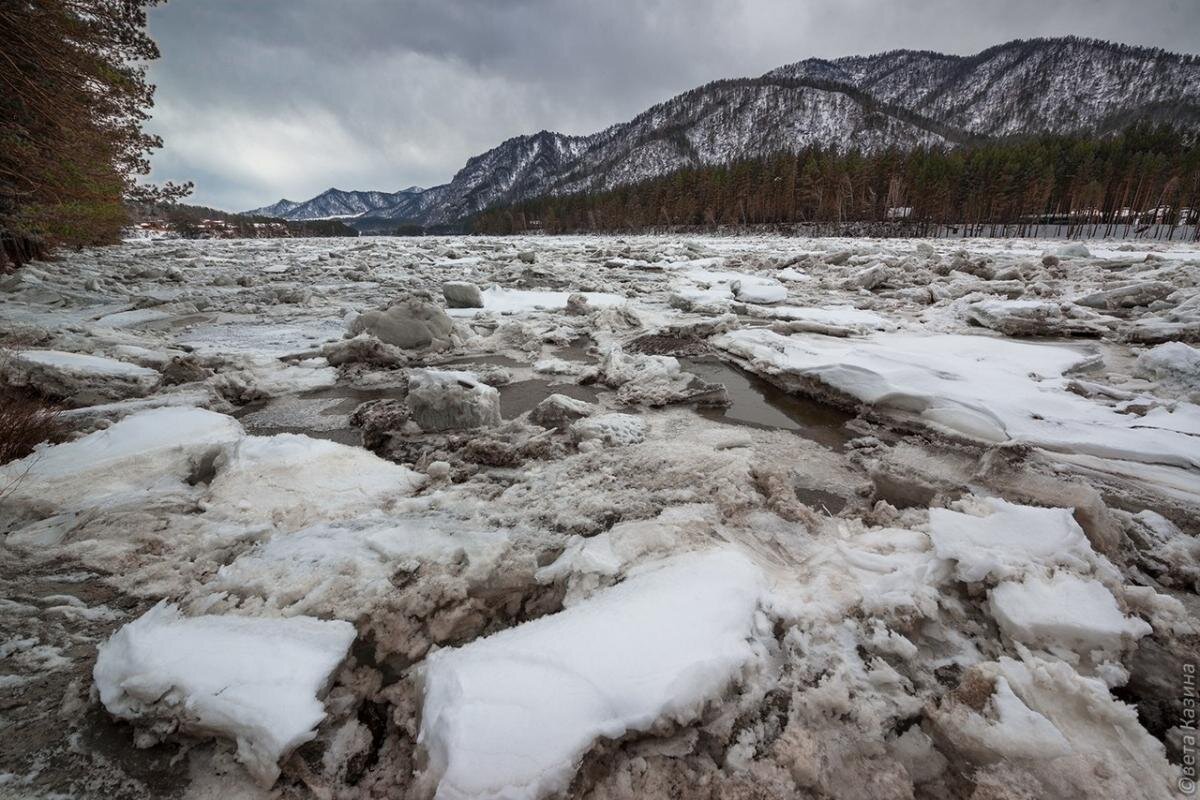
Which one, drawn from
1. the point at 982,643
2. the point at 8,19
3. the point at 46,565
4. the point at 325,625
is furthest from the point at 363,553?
the point at 8,19

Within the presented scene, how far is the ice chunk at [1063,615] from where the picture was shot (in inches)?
67.6

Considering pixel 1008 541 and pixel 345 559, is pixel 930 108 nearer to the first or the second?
pixel 1008 541

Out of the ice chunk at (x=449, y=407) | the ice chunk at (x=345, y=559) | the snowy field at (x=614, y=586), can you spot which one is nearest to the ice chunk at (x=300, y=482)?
the snowy field at (x=614, y=586)

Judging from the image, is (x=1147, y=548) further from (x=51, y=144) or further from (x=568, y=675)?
(x=51, y=144)

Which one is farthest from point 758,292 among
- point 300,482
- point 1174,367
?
point 300,482

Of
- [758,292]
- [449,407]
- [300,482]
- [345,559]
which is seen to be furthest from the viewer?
[758,292]

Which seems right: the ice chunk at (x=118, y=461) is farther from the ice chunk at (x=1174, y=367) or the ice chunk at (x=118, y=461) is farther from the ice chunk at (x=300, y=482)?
the ice chunk at (x=1174, y=367)

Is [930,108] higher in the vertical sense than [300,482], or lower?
higher

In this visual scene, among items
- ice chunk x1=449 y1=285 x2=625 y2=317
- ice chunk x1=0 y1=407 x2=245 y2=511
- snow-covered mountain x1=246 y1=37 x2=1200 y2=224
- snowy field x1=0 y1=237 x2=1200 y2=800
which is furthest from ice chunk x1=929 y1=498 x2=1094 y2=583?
snow-covered mountain x1=246 y1=37 x2=1200 y2=224

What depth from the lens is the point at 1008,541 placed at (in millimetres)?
2172

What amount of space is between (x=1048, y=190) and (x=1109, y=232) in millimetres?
6172

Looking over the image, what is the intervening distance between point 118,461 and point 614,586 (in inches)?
139

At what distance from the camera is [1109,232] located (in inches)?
1596

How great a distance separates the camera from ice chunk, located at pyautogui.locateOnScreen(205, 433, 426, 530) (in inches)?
109
